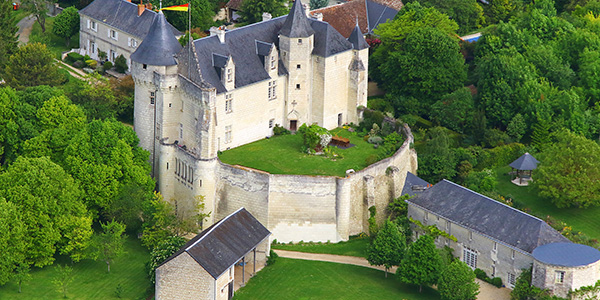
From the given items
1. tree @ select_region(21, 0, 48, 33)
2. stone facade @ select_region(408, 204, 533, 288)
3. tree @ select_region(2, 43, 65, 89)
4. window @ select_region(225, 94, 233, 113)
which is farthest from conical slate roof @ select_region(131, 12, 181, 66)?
tree @ select_region(21, 0, 48, 33)

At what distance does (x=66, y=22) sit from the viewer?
129125 mm

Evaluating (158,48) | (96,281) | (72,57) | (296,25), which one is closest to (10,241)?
(96,281)

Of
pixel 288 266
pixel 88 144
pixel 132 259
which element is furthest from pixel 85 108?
pixel 288 266

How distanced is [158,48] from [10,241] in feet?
64.6

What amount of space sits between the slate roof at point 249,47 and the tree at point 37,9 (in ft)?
114

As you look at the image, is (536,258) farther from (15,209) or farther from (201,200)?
(15,209)

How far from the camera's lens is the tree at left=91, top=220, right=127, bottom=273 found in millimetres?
94562

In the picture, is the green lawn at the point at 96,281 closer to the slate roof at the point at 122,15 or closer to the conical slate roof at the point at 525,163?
the slate roof at the point at 122,15

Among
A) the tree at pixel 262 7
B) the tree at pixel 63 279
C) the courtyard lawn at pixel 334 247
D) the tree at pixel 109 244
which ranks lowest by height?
the tree at pixel 63 279

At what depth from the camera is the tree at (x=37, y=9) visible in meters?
131

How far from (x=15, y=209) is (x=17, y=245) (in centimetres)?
274

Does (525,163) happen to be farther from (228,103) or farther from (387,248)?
(228,103)

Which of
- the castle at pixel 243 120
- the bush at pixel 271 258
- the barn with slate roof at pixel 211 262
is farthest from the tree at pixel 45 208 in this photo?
the bush at pixel 271 258

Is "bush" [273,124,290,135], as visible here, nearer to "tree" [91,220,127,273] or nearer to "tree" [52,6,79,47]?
"tree" [91,220,127,273]
